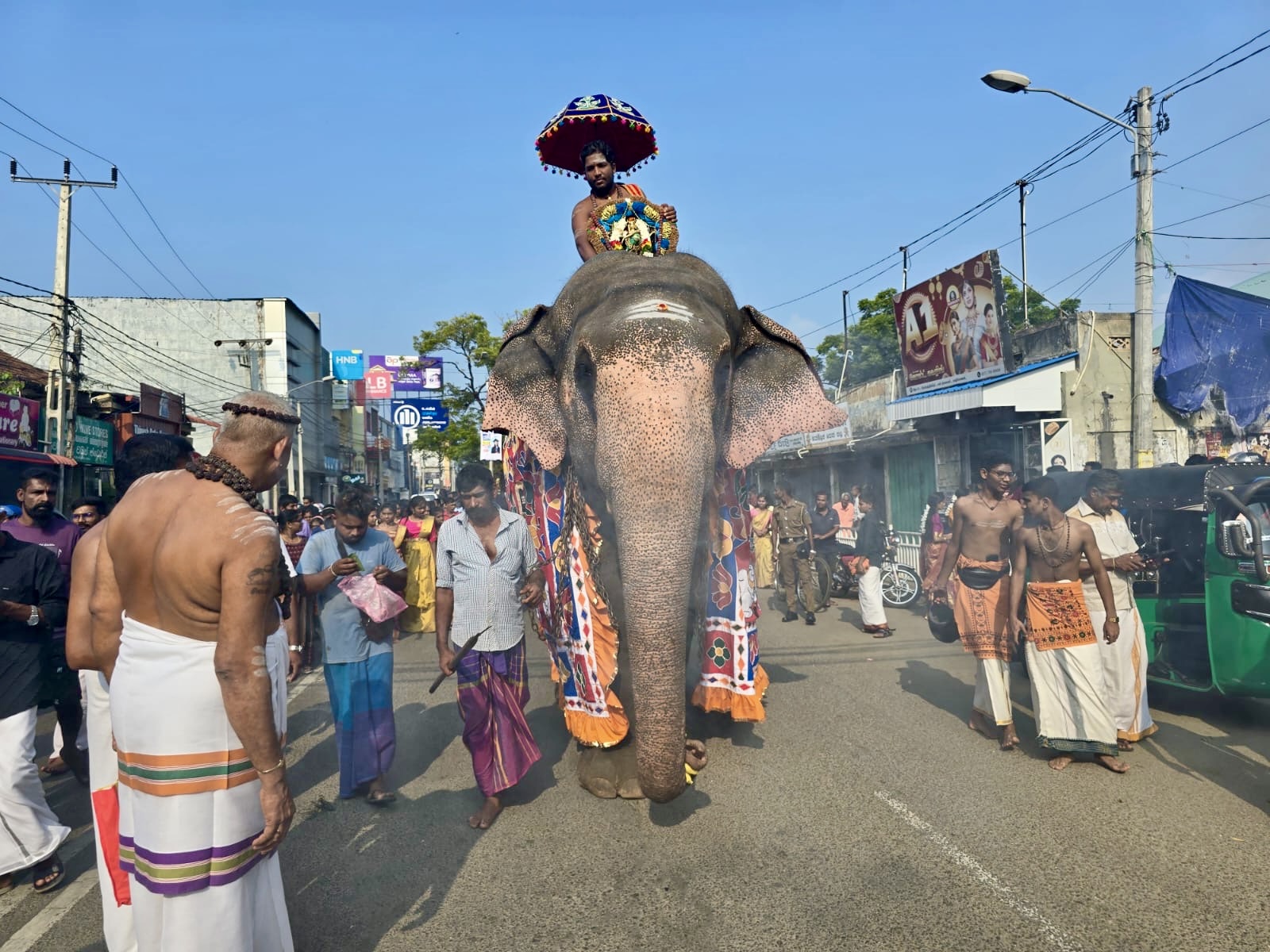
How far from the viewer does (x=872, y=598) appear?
9.59 meters

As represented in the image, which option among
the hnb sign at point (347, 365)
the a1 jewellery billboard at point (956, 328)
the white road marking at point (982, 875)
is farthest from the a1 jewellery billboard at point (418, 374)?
the white road marking at point (982, 875)

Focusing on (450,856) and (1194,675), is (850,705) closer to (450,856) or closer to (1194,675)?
(1194,675)

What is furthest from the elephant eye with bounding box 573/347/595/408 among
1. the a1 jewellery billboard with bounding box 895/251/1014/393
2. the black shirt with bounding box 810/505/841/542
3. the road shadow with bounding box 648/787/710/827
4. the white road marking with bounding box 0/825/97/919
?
the a1 jewellery billboard with bounding box 895/251/1014/393

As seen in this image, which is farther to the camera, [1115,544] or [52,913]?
[1115,544]

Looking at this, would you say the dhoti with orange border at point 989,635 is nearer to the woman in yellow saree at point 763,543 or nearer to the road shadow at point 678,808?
the road shadow at point 678,808

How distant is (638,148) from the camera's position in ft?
23.5

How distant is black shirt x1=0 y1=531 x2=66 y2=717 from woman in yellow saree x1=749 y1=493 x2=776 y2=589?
8764 millimetres

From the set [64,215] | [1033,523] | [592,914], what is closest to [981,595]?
[1033,523]

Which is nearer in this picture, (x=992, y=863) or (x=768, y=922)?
(x=768, y=922)

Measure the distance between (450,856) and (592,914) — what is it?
922mm

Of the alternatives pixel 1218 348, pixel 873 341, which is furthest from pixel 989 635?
pixel 873 341

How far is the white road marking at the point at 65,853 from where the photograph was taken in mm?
3613

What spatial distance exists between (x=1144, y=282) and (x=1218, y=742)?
28.4 feet

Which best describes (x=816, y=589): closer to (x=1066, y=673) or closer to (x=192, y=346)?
(x=1066, y=673)
